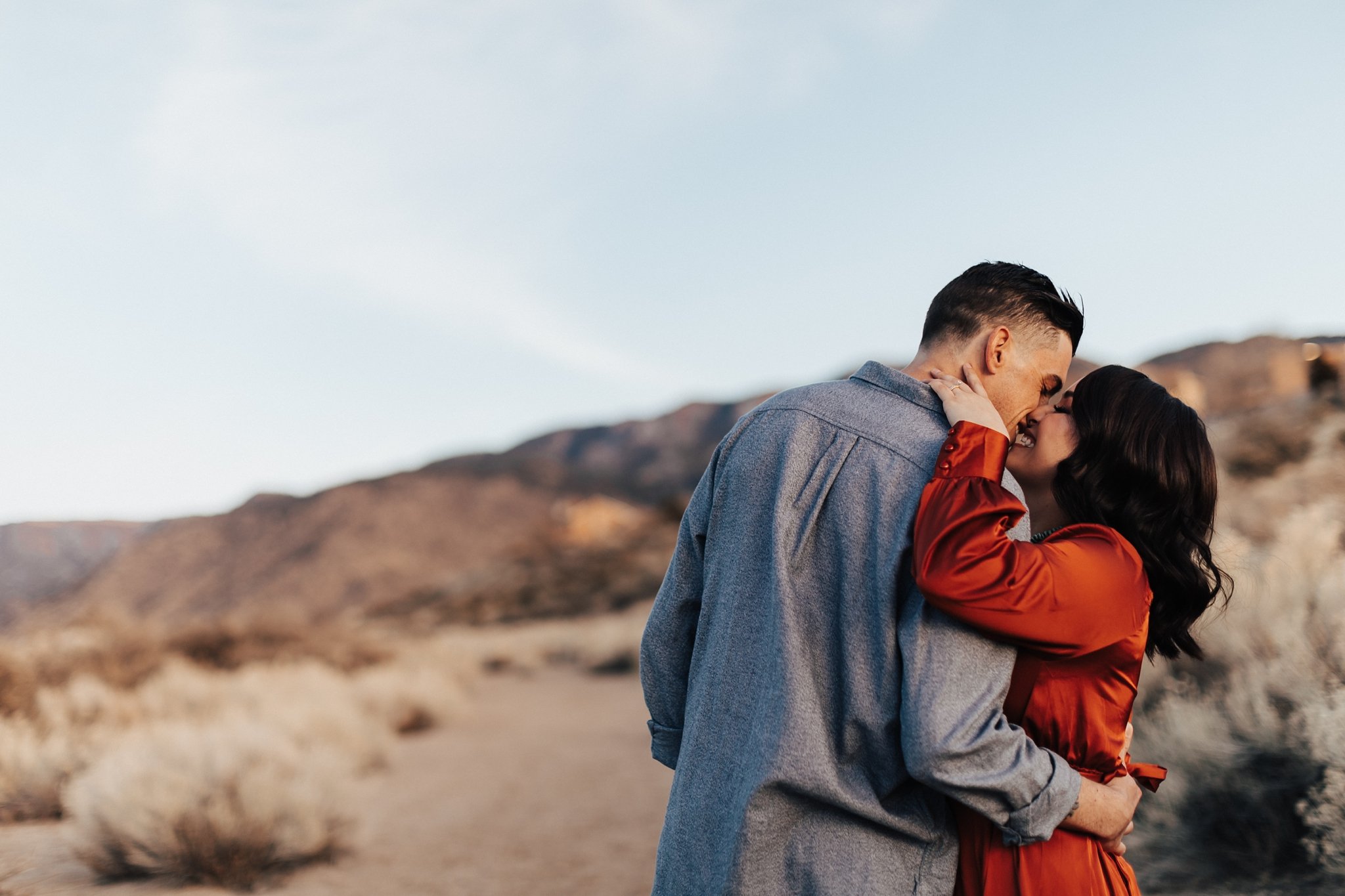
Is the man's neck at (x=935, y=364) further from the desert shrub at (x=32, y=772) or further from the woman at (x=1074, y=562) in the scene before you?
the desert shrub at (x=32, y=772)

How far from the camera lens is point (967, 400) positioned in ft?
5.36

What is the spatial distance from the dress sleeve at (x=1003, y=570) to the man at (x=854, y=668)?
0.08 metres

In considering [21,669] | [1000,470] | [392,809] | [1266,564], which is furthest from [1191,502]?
[21,669]

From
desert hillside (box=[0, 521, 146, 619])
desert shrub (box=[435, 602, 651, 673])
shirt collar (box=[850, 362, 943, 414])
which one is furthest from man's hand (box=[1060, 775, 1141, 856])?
desert hillside (box=[0, 521, 146, 619])

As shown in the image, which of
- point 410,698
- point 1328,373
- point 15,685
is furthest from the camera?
point 1328,373

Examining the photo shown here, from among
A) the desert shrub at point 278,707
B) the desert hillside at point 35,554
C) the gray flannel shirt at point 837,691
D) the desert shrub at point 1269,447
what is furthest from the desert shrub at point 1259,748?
the desert hillside at point 35,554

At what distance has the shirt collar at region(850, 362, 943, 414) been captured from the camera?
5.55 ft

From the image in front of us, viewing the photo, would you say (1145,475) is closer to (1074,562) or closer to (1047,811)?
(1074,562)

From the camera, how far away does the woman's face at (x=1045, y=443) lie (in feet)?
6.21

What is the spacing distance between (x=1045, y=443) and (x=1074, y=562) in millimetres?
426

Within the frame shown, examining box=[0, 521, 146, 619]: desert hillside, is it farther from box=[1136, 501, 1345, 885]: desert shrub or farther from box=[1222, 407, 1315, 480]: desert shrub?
box=[1222, 407, 1315, 480]: desert shrub

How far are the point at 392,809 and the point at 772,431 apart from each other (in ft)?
19.7

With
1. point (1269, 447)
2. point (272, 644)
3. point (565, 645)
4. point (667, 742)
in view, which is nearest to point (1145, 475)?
point (667, 742)

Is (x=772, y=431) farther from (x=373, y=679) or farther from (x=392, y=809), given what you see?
(x=373, y=679)
